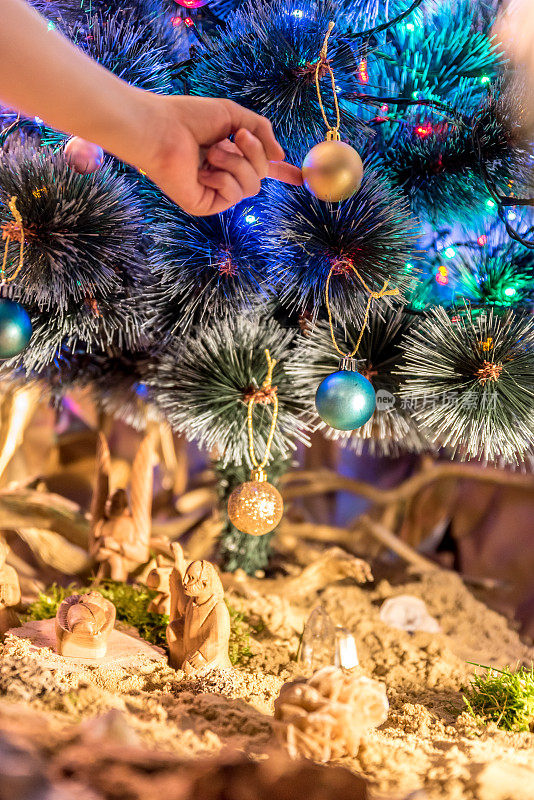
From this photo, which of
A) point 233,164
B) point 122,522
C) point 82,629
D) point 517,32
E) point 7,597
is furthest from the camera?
point 122,522

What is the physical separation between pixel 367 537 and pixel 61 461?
938 mm

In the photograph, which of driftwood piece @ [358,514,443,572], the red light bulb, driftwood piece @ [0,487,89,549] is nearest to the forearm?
the red light bulb

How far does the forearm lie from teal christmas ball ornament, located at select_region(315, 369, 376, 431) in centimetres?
37

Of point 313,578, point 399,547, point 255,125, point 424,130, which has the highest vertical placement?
point 424,130

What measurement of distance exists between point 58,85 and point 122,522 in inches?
34.8

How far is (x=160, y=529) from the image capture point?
181 cm

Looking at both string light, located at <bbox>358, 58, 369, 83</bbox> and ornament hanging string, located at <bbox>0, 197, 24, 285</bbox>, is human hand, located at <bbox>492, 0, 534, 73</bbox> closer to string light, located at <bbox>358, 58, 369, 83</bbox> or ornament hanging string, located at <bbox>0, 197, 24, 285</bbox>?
string light, located at <bbox>358, 58, 369, 83</bbox>

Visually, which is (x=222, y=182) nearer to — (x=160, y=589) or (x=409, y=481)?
(x=160, y=589)

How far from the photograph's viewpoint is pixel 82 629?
0.91 meters

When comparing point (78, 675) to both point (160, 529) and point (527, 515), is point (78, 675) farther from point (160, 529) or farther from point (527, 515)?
point (527, 515)

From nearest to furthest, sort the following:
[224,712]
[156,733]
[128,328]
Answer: [156,733] → [224,712] → [128,328]

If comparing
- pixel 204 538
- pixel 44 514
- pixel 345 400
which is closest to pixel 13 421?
pixel 44 514

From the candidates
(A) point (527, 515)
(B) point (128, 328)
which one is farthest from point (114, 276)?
(A) point (527, 515)

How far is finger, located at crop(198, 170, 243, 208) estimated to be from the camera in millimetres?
688
